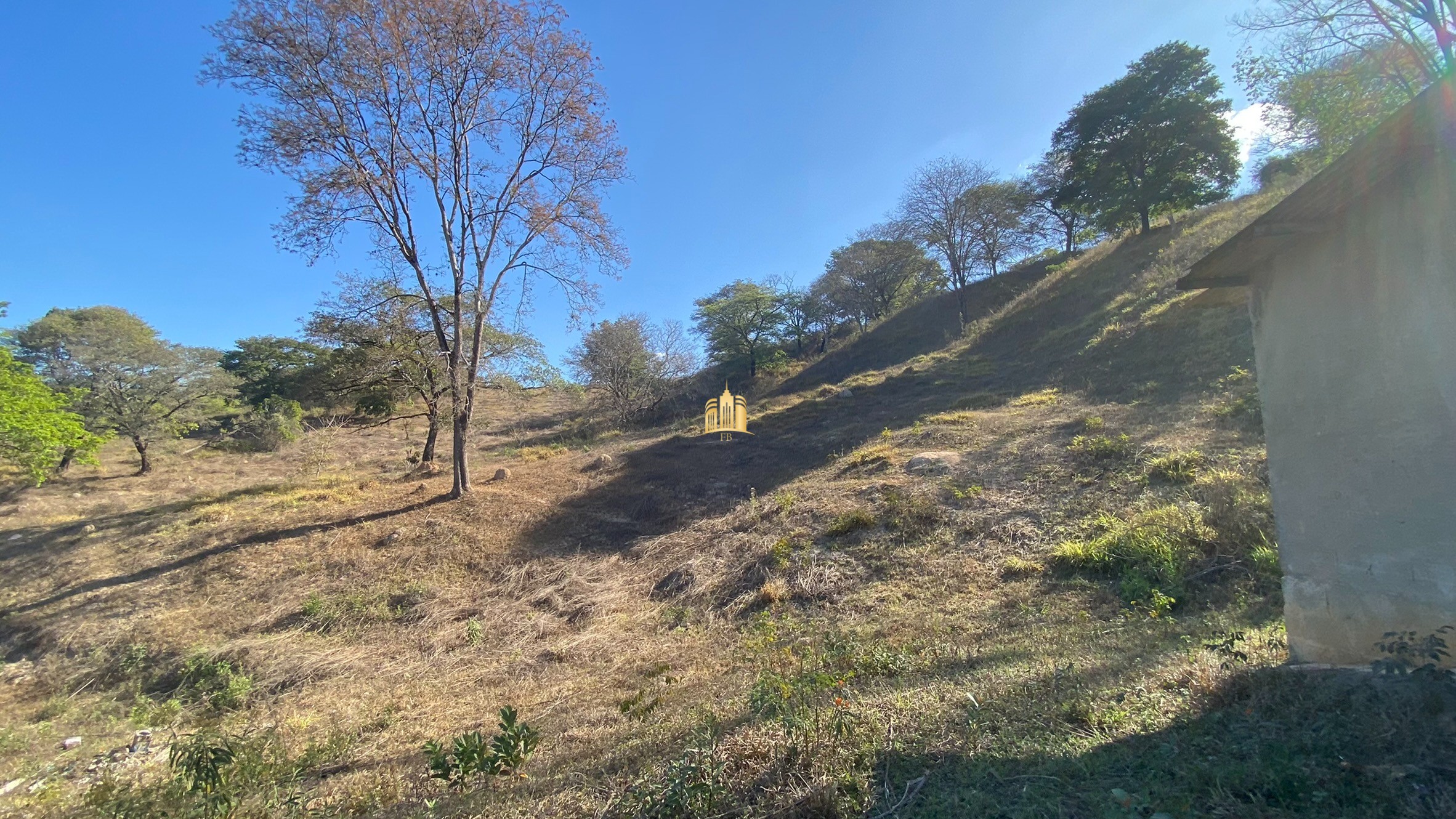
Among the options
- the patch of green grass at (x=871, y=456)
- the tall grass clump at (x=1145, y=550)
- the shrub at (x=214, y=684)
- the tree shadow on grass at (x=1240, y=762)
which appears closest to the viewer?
the tree shadow on grass at (x=1240, y=762)

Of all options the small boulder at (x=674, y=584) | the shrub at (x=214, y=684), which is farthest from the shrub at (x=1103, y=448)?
the shrub at (x=214, y=684)

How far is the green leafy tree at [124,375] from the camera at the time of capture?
15.9 meters

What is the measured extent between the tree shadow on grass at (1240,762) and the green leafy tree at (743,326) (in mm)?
27920

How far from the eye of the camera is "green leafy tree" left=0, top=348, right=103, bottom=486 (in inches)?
429

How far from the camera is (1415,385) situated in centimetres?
266

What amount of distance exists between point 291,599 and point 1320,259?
10.8 m

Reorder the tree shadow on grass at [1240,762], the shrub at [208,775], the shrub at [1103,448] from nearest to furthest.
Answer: the tree shadow on grass at [1240,762]
the shrub at [208,775]
the shrub at [1103,448]

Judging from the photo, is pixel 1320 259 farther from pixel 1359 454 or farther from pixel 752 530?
pixel 752 530

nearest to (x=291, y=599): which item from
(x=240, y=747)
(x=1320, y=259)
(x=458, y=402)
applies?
(x=458, y=402)

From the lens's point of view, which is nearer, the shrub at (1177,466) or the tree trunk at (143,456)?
the shrub at (1177,466)

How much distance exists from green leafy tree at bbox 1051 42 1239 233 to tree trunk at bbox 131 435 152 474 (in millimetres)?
33651

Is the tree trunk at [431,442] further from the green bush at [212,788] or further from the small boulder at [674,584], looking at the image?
the green bush at [212,788]

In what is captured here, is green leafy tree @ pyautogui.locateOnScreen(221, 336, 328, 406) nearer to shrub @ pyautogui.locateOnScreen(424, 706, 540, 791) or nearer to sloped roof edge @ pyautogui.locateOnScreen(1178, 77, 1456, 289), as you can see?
shrub @ pyautogui.locateOnScreen(424, 706, 540, 791)
